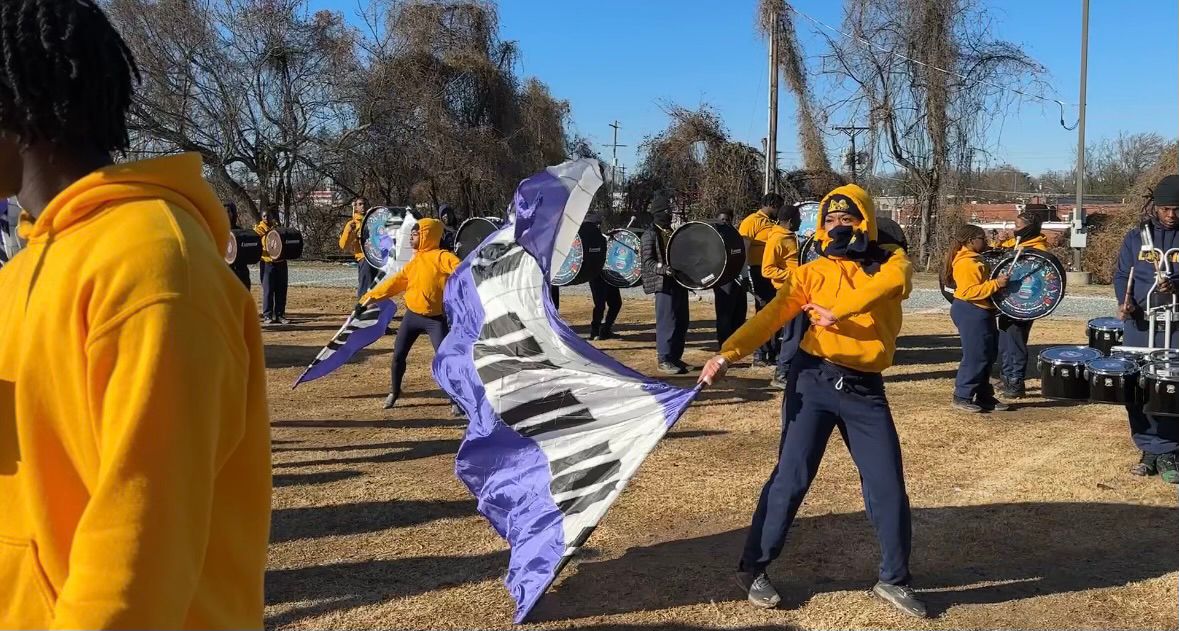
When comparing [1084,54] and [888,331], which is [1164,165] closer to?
[1084,54]

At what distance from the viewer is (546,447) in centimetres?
437

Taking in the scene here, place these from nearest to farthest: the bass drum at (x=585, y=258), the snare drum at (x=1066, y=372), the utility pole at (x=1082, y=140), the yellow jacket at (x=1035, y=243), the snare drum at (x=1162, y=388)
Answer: the snare drum at (x=1162, y=388), the snare drum at (x=1066, y=372), the yellow jacket at (x=1035, y=243), the bass drum at (x=585, y=258), the utility pole at (x=1082, y=140)

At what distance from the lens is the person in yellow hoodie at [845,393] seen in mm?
4145

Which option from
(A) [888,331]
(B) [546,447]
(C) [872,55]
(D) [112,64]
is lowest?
(B) [546,447]

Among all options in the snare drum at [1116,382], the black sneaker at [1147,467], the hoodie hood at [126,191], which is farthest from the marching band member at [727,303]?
the hoodie hood at [126,191]

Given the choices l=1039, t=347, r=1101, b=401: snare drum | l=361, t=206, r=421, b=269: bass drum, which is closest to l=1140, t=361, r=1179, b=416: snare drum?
l=1039, t=347, r=1101, b=401: snare drum

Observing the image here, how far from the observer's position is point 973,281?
845cm

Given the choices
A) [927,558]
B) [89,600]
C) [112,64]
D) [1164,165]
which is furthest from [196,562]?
[1164,165]

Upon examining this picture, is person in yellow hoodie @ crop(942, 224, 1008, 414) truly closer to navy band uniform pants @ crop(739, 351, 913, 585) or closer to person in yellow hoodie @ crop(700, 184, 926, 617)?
person in yellow hoodie @ crop(700, 184, 926, 617)

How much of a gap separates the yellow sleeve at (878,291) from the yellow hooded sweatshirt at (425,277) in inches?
183

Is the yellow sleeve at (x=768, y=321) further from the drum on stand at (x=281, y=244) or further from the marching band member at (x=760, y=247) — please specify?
the drum on stand at (x=281, y=244)

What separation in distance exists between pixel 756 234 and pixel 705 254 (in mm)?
1303

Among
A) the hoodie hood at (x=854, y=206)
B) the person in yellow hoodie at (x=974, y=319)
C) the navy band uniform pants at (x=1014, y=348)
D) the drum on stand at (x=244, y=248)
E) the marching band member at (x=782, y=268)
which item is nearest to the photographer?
the hoodie hood at (x=854, y=206)

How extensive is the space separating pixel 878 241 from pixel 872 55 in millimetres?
21167
